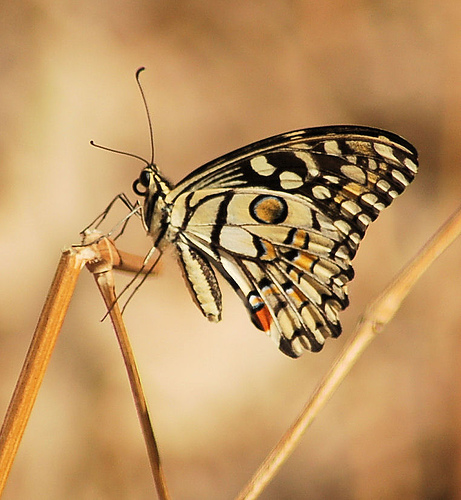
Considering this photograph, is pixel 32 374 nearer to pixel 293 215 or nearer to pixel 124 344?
pixel 124 344

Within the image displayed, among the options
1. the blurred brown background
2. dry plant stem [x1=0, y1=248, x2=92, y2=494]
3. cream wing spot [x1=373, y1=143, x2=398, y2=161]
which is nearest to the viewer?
dry plant stem [x1=0, y1=248, x2=92, y2=494]

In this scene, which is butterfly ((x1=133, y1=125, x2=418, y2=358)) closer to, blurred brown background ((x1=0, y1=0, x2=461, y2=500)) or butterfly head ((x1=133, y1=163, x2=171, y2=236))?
butterfly head ((x1=133, y1=163, x2=171, y2=236))

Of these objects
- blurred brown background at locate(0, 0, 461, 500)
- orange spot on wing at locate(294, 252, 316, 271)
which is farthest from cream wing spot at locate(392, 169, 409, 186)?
blurred brown background at locate(0, 0, 461, 500)

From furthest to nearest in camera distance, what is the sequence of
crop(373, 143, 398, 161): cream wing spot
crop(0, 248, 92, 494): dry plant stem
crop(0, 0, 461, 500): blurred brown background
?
crop(0, 0, 461, 500): blurred brown background → crop(373, 143, 398, 161): cream wing spot → crop(0, 248, 92, 494): dry plant stem

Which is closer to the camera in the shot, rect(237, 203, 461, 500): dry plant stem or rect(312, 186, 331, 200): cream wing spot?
rect(237, 203, 461, 500): dry plant stem

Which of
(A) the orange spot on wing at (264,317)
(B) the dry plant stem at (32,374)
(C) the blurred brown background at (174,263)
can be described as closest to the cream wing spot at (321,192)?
(A) the orange spot on wing at (264,317)

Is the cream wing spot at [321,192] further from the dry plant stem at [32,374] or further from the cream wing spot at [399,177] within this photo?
the dry plant stem at [32,374]

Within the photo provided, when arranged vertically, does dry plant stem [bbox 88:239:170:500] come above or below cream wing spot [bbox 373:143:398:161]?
below

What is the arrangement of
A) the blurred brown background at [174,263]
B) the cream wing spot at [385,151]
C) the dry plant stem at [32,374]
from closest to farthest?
the dry plant stem at [32,374], the cream wing spot at [385,151], the blurred brown background at [174,263]
